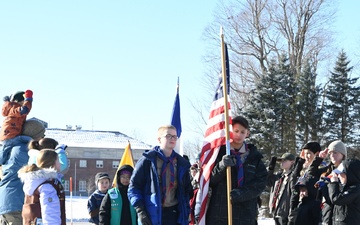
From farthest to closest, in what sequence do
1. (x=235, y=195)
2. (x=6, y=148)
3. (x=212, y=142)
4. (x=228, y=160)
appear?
(x=6, y=148) < (x=212, y=142) < (x=235, y=195) < (x=228, y=160)

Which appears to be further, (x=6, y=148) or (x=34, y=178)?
(x=6, y=148)

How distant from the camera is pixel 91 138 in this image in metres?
86.6

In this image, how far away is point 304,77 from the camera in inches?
1526

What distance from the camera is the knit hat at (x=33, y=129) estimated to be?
849cm

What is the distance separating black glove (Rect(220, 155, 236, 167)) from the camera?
6.60 meters

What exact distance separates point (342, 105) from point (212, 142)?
109ft

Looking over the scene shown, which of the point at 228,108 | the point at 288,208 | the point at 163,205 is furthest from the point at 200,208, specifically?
the point at 288,208

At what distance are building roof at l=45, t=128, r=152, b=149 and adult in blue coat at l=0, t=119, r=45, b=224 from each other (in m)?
74.4

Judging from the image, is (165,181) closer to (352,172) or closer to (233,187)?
(233,187)

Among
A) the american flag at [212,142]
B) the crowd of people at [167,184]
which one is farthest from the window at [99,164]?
the american flag at [212,142]

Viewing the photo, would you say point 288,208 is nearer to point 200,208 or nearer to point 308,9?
point 200,208

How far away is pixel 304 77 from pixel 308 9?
19.6ft

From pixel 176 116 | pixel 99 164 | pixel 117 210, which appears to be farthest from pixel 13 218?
pixel 99 164

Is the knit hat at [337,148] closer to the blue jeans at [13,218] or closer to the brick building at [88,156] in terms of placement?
the blue jeans at [13,218]
